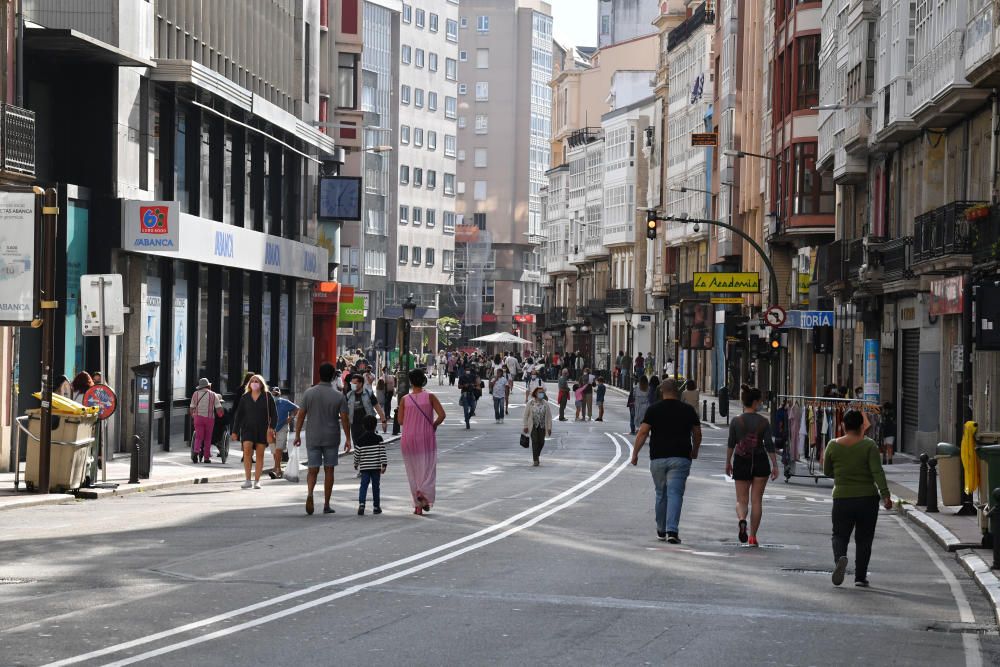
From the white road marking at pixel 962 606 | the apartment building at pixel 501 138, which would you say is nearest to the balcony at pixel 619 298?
the apartment building at pixel 501 138

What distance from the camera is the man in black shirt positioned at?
62.0 ft

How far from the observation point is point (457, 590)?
14.0 meters

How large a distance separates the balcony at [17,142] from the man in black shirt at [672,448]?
12.1m

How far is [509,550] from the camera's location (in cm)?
1741

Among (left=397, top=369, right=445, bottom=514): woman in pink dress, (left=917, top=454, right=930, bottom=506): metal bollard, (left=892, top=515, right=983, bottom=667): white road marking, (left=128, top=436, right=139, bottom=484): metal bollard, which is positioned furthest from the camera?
(left=128, top=436, right=139, bottom=484): metal bollard

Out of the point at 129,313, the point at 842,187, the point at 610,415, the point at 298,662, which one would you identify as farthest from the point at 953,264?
the point at 610,415

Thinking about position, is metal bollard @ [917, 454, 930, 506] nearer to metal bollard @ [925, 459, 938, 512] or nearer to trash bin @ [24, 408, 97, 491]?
metal bollard @ [925, 459, 938, 512]

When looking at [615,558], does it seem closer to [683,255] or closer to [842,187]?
[842,187]

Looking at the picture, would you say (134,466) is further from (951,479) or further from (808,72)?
(808,72)

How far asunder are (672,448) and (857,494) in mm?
3725

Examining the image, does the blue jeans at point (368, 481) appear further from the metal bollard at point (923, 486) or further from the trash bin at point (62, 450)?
the metal bollard at point (923, 486)

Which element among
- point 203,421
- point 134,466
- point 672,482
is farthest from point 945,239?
point 672,482

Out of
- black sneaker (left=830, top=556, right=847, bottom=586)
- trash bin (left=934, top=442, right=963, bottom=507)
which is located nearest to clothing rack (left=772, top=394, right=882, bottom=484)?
trash bin (left=934, top=442, right=963, bottom=507)

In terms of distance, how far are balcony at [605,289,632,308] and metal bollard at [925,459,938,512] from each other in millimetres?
93932
